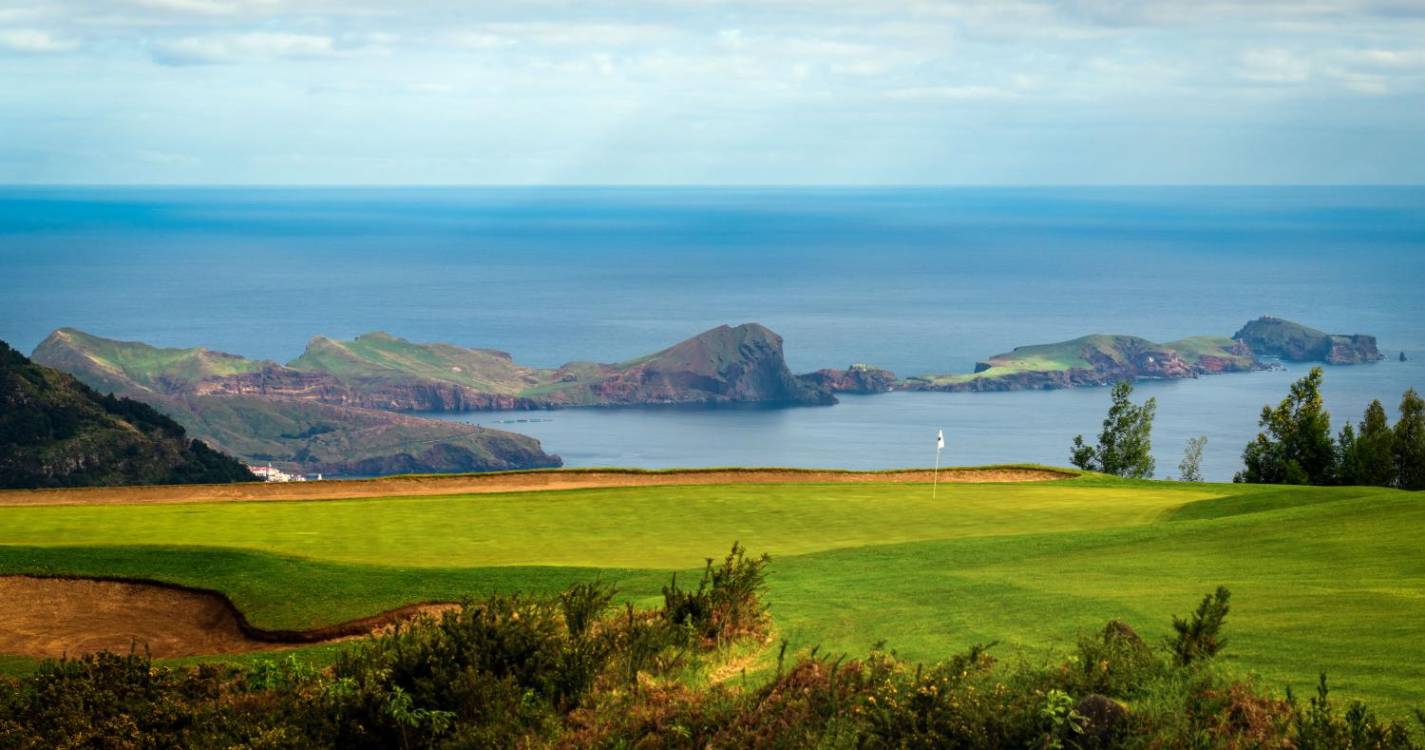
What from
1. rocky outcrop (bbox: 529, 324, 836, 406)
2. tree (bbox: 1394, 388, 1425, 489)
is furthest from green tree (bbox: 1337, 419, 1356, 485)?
rocky outcrop (bbox: 529, 324, 836, 406)

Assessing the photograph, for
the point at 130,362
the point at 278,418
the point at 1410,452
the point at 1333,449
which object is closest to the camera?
the point at 1410,452

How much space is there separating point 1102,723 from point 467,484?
2041cm

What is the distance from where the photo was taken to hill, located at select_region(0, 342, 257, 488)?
63.2m

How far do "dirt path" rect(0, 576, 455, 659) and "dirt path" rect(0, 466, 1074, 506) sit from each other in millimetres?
8678

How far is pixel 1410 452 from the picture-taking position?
41.5 m

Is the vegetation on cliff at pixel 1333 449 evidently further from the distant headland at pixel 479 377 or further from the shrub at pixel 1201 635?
the distant headland at pixel 479 377

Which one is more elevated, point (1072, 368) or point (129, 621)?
point (1072, 368)

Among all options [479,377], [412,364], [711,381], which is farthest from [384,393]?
[711,381]

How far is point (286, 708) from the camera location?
1378 centimetres

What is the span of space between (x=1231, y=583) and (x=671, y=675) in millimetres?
7196

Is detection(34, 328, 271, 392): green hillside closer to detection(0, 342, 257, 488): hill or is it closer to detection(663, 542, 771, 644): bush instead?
detection(0, 342, 257, 488): hill

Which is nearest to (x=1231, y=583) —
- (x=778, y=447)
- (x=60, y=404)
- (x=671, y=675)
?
(x=671, y=675)

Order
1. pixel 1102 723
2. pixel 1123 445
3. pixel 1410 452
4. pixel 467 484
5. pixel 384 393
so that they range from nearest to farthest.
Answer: pixel 1102 723, pixel 467 484, pixel 1410 452, pixel 1123 445, pixel 384 393

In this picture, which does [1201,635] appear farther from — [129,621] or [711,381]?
[711,381]
